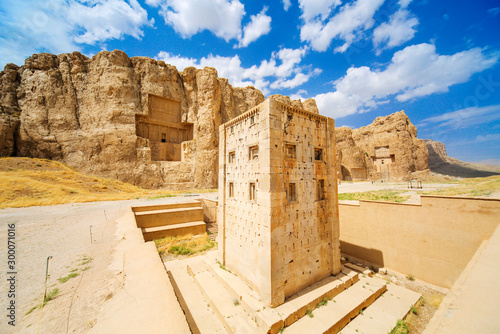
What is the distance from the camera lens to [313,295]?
7.59 meters

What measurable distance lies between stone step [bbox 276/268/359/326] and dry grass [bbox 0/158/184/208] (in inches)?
818

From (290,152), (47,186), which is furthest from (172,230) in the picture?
(47,186)

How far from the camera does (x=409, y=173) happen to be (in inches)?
1448

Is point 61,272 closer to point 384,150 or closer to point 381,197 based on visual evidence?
point 381,197

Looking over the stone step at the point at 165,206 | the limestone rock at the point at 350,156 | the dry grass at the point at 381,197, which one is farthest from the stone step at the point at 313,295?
the limestone rock at the point at 350,156

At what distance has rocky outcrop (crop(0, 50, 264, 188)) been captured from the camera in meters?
29.0

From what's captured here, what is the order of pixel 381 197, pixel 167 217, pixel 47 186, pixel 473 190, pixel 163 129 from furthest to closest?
pixel 163 129, pixel 47 186, pixel 381 197, pixel 167 217, pixel 473 190

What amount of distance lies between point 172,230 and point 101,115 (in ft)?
92.9

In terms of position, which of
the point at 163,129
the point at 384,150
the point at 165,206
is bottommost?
the point at 165,206

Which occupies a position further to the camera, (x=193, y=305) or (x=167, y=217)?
(x=167, y=217)

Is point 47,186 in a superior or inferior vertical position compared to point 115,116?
inferior

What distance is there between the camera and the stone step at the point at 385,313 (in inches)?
270

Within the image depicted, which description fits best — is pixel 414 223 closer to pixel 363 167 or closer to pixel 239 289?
pixel 239 289

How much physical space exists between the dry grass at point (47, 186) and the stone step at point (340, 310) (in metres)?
21.5
